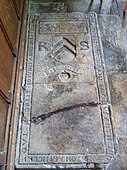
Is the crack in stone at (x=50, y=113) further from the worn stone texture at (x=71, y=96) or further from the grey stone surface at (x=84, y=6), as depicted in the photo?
the grey stone surface at (x=84, y=6)

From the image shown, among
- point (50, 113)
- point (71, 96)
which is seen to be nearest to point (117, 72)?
point (71, 96)

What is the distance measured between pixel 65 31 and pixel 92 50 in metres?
0.32

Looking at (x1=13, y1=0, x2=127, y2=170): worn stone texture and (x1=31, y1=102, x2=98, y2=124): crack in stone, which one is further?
(x1=31, y1=102, x2=98, y2=124): crack in stone

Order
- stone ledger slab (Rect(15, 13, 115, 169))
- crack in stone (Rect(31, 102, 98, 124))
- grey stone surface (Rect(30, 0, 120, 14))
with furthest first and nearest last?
1. grey stone surface (Rect(30, 0, 120, 14))
2. crack in stone (Rect(31, 102, 98, 124))
3. stone ledger slab (Rect(15, 13, 115, 169))

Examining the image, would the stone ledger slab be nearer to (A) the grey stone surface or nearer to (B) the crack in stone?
(B) the crack in stone

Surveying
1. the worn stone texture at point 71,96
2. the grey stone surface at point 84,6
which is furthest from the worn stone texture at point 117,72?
the grey stone surface at point 84,6

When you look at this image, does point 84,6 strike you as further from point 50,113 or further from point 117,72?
point 50,113

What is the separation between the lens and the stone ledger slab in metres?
1.52

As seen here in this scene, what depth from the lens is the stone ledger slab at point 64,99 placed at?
1.52 metres

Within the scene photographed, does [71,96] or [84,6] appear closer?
[71,96]

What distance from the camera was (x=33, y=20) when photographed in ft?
7.36

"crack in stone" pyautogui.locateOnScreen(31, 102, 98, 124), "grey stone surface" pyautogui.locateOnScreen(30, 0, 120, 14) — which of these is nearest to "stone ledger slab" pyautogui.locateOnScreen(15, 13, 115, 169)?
"crack in stone" pyautogui.locateOnScreen(31, 102, 98, 124)

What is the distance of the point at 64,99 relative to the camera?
68.5 inches

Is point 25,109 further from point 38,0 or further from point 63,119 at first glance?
point 38,0
